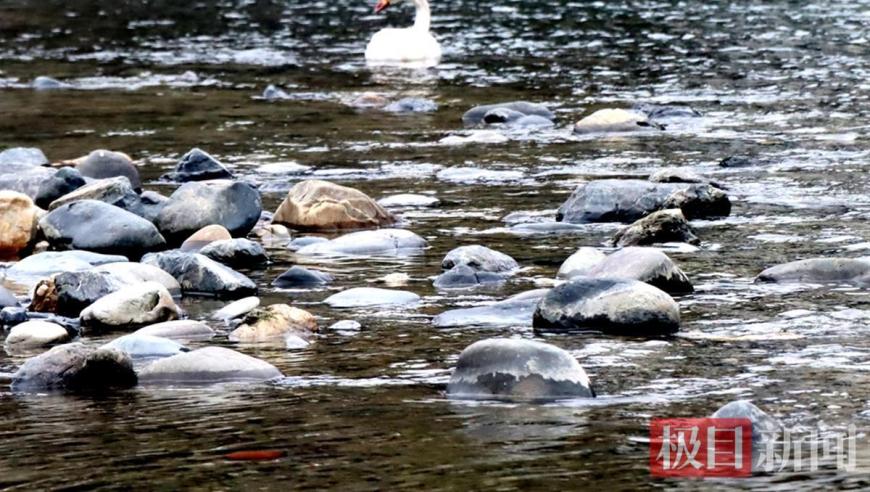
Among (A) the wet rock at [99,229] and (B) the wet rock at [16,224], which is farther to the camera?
(B) the wet rock at [16,224]

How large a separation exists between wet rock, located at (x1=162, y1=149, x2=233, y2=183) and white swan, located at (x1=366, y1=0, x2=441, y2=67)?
892 cm

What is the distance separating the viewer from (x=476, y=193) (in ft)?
35.5

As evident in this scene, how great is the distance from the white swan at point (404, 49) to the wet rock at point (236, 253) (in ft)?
38.9

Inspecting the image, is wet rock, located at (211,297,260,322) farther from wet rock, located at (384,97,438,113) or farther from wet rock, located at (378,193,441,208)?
wet rock, located at (384,97,438,113)

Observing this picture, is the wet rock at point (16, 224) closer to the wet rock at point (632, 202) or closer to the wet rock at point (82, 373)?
the wet rock at point (632, 202)

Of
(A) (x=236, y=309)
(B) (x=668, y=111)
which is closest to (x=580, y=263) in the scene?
(A) (x=236, y=309)

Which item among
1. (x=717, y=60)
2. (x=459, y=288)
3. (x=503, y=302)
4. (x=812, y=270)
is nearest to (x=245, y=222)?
(x=459, y=288)

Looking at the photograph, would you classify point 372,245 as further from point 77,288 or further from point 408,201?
point 77,288

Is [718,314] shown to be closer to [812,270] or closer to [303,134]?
[812,270]

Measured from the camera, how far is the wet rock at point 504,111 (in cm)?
1468

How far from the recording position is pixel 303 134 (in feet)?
46.7

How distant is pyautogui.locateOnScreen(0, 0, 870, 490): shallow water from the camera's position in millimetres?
5059

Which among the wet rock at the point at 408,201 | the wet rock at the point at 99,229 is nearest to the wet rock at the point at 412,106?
the wet rock at the point at 408,201

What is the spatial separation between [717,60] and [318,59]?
17.0 ft
